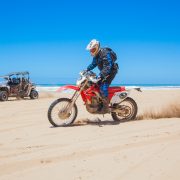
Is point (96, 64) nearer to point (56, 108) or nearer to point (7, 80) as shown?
point (56, 108)

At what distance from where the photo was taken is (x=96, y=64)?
29.0ft

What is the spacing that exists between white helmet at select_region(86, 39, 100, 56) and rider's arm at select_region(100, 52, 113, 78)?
255 millimetres

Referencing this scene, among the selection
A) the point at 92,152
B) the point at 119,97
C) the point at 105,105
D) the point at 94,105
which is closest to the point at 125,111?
the point at 119,97

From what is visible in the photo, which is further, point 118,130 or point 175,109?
point 175,109

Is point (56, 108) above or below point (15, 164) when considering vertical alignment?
above

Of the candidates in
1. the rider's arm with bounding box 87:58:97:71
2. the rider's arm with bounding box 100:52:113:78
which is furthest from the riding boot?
the rider's arm with bounding box 87:58:97:71

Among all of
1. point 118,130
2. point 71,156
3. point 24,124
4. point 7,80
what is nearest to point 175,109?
point 118,130

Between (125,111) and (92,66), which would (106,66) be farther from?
(125,111)

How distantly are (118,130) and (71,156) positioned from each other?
91.9 inches

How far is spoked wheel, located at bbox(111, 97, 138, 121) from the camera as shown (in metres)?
8.89

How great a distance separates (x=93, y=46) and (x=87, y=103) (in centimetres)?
127

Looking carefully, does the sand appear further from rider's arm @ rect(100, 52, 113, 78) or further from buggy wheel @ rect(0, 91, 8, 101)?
buggy wheel @ rect(0, 91, 8, 101)

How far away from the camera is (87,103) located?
27.7ft

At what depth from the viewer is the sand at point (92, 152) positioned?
13.7ft
